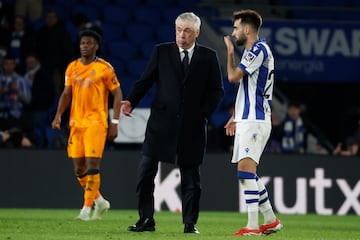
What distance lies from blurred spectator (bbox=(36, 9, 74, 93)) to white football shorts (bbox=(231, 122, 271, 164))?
1020cm

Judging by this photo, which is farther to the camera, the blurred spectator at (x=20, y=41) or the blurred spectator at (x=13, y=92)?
the blurred spectator at (x=20, y=41)

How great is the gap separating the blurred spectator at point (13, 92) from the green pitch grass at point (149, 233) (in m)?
2.37

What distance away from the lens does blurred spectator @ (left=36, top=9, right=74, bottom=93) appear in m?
21.3

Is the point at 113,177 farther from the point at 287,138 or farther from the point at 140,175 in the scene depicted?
the point at 140,175

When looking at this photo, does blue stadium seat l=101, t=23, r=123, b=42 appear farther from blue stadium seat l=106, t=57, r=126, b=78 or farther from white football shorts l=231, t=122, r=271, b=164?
Result: white football shorts l=231, t=122, r=271, b=164

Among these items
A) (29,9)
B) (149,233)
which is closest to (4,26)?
(29,9)

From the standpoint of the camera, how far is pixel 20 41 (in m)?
21.4

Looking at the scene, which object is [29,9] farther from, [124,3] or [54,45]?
[124,3]

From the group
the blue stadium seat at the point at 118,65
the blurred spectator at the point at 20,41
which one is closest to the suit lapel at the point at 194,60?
the blurred spectator at the point at 20,41

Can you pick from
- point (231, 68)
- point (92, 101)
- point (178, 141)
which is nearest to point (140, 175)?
point (178, 141)

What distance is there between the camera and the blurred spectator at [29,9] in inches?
893

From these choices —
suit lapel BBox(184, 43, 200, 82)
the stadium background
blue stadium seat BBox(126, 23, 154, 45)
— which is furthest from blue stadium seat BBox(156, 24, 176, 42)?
suit lapel BBox(184, 43, 200, 82)

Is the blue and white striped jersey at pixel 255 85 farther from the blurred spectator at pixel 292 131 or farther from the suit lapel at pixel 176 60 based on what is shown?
the blurred spectator at pixel 292 131

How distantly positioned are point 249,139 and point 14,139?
8126 millimetres
